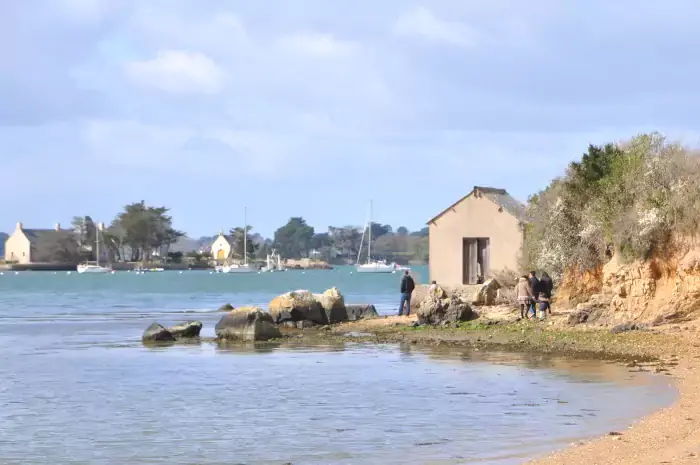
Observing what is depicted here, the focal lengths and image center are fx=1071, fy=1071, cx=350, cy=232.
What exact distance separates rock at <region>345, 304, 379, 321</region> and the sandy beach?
100 inches

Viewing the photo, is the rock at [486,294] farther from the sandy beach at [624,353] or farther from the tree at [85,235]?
the tree at [85,235]

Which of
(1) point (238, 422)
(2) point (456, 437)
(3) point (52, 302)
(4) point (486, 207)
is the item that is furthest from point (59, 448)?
(3) point (52, 302)

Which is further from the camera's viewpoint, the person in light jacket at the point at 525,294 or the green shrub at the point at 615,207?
the person in light jacket at the point at 525,294

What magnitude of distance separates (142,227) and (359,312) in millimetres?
154077

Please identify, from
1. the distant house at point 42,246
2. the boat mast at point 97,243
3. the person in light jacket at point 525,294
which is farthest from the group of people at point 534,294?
the distant house at point 42,246

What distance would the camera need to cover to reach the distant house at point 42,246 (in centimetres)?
18725

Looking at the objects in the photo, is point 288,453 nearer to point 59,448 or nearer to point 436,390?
point 59,448

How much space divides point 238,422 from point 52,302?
57978mm

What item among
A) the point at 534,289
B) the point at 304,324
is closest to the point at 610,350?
the point at 534,289

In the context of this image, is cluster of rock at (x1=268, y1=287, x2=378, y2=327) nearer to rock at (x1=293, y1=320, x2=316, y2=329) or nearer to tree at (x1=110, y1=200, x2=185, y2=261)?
rock at (x1=293, y1=320, x2=316, y2=329)

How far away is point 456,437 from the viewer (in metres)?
16.4

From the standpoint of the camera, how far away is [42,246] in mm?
189125

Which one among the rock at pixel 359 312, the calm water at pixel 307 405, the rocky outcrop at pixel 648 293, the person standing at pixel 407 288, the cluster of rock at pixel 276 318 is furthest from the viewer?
the rock at pixel 359 312

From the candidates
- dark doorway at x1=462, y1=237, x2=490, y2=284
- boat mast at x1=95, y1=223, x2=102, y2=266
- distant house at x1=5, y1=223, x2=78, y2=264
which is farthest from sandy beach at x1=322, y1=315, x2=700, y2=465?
distant house at x1=5, y1=223, x2=78, y2=264
